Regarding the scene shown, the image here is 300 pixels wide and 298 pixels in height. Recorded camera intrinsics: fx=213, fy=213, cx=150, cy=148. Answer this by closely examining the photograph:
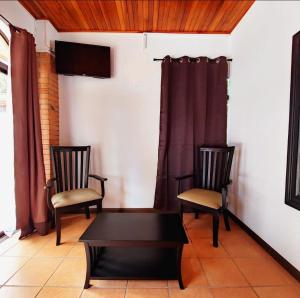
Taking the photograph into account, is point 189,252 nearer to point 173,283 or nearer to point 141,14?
point 173,283

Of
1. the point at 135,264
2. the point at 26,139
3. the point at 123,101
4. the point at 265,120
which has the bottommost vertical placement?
the point at 135,264

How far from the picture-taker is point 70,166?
275 cm

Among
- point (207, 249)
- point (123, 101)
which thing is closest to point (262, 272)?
point (207, 249)

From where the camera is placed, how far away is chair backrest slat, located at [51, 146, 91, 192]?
2.61 metres

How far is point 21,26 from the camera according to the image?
238 cm

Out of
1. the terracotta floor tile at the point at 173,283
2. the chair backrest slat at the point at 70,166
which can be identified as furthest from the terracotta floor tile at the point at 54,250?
the terracotta floor tile at the point at 173,283

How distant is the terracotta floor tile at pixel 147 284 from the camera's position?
1651 millimetres

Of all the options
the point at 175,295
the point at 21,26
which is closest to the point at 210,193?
the point at 175,295

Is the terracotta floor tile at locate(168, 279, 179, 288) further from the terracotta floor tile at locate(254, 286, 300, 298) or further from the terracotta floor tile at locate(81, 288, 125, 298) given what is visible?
the terracotta floor tile at locate(254, 286, 300, 298)

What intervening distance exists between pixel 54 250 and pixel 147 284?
3.46 ft

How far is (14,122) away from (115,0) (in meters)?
1.68

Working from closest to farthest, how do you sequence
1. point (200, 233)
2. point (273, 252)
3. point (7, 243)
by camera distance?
point (273, 252) < point (7, 243) < point (200, 233)

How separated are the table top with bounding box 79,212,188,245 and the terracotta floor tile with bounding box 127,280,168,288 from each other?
0.39 metres

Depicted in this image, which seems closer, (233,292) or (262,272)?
(233,292)
